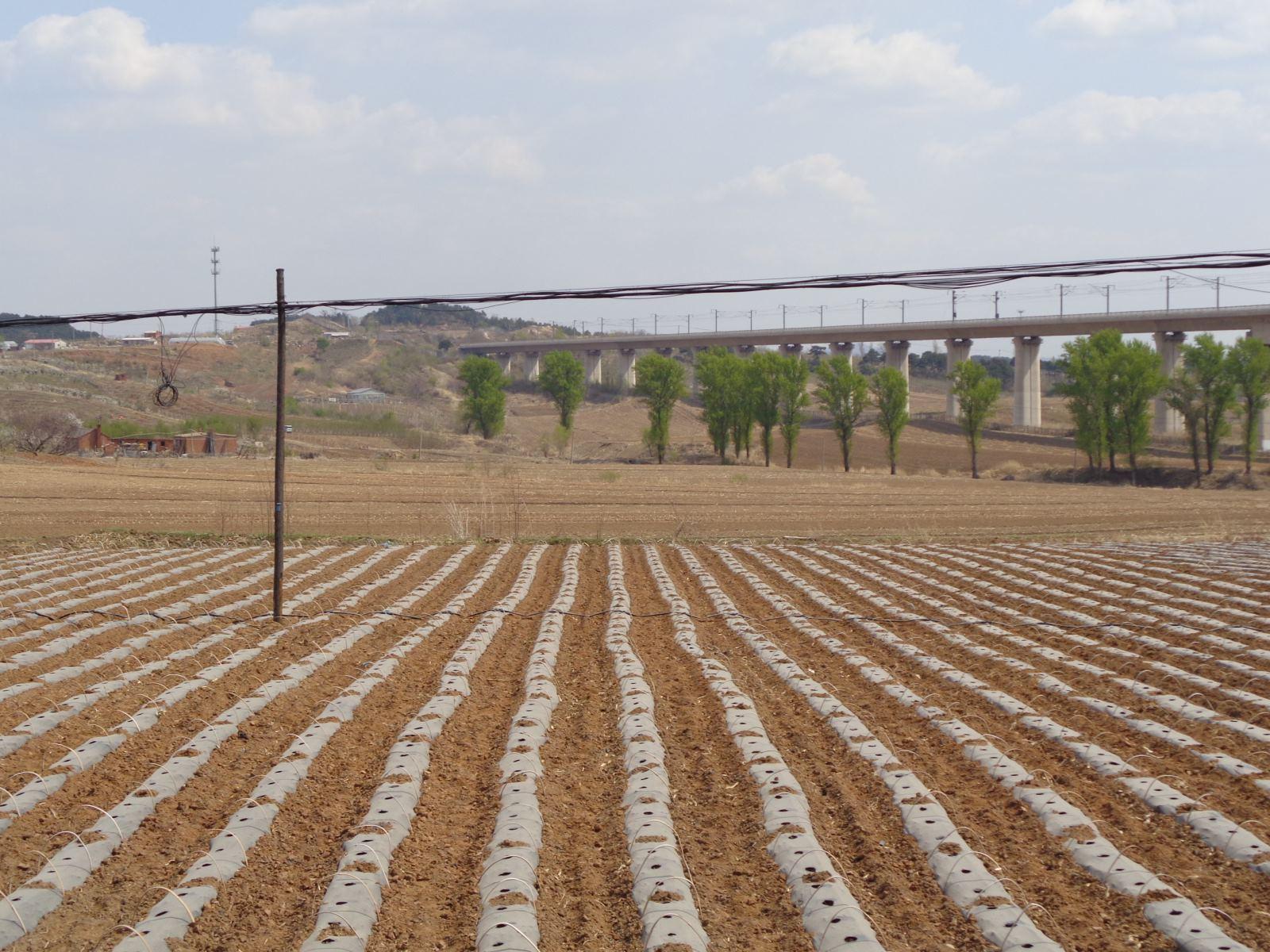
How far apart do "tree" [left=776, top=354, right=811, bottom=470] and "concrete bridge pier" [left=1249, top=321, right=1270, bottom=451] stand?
1125 inches

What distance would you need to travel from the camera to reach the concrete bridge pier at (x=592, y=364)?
135 metres

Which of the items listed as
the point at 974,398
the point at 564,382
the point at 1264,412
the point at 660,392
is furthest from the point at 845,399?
the point at 564,382

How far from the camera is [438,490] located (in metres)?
42.0

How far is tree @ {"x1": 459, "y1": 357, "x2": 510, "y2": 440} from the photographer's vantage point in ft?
303

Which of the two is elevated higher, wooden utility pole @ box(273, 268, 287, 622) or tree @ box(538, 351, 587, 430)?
tree @ box(538, 351, 587, 430)

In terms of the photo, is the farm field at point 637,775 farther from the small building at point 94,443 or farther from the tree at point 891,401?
the tree at point 891,401

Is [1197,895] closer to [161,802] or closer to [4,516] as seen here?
[161,802]

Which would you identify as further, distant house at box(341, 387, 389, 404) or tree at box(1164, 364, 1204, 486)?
distant house at box(341, 387, 389, 404)

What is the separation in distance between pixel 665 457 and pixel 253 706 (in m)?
77.0

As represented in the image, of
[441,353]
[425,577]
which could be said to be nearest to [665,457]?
[425,577]

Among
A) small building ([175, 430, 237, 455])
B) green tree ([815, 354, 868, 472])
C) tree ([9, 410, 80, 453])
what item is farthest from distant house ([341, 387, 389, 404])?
tree ([9, 410, 80, 453])

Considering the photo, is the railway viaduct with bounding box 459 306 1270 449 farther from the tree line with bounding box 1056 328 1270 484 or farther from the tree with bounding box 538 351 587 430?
the tree with bounding box 538 351 587 430

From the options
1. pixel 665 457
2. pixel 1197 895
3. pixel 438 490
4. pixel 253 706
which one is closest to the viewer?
pixel 1197 895

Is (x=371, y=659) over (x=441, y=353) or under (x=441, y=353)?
under
